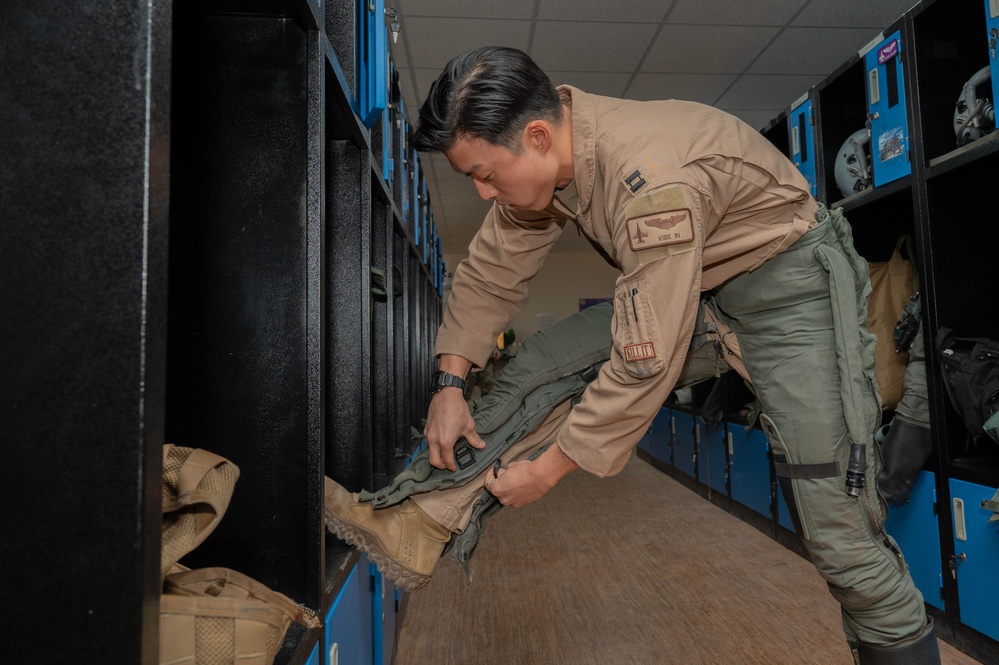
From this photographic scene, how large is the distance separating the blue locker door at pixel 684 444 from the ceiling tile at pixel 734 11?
2.25 metres

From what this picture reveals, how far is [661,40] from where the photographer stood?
3.47 m

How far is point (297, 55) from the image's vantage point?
0.76 m

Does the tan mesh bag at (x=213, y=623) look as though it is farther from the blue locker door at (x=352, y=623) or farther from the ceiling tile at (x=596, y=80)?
the ceiling tile at (x=596, y=80)

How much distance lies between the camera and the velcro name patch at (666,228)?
0.87 metres

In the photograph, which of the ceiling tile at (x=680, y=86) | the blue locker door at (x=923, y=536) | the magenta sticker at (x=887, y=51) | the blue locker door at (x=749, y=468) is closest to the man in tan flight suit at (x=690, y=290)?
the blue locker door at (x=923, y=536)

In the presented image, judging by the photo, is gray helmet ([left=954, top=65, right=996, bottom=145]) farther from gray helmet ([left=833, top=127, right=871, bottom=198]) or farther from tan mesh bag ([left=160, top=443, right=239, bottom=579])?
tan mesh bag ([left=160, top=443, right=239, bottom=579])

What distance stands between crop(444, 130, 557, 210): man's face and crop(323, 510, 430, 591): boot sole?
0.62 meters

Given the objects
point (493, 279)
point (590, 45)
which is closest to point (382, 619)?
point (493, 279)

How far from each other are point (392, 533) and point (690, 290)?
25.6 inches

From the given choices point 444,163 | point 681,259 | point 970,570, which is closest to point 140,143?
point 681,259

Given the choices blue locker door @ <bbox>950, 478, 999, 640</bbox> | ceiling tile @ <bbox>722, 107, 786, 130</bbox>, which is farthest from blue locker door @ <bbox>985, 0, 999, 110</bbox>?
ceiling tile @ <bbox>722, 107, 786, 130</bbox>

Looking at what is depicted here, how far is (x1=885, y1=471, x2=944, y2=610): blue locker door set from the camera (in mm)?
1771

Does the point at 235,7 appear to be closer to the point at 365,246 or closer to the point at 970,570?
the point at 365,246

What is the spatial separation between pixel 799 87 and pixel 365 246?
406 cm
